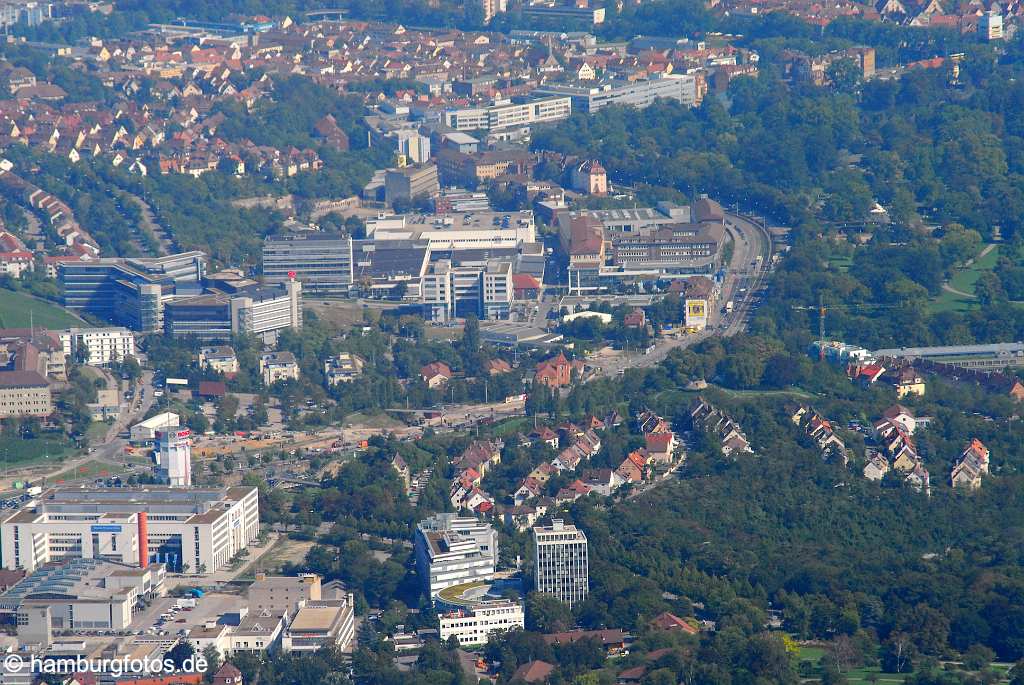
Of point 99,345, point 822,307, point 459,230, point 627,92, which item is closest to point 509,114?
point 627,92

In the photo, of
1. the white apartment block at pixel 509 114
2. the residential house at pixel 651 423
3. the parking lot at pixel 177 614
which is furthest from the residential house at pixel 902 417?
the white apartment block at pixel 509 114

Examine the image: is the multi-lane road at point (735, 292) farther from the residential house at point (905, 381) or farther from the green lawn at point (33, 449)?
the green lawn at point (33, 449)

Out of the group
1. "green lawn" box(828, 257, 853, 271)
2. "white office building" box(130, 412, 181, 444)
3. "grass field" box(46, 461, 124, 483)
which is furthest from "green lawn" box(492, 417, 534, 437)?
"green lawn" box(828, 257, 853, 271)

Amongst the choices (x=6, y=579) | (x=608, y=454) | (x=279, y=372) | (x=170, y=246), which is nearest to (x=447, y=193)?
(x=170, y=246)

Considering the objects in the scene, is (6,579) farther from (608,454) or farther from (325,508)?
(608,454)

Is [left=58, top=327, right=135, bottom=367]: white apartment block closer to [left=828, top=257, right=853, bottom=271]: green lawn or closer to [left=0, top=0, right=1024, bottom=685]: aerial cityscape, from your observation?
Answer: [left=0, top=0, right=1024, bottom=685]: aerial cityscape
